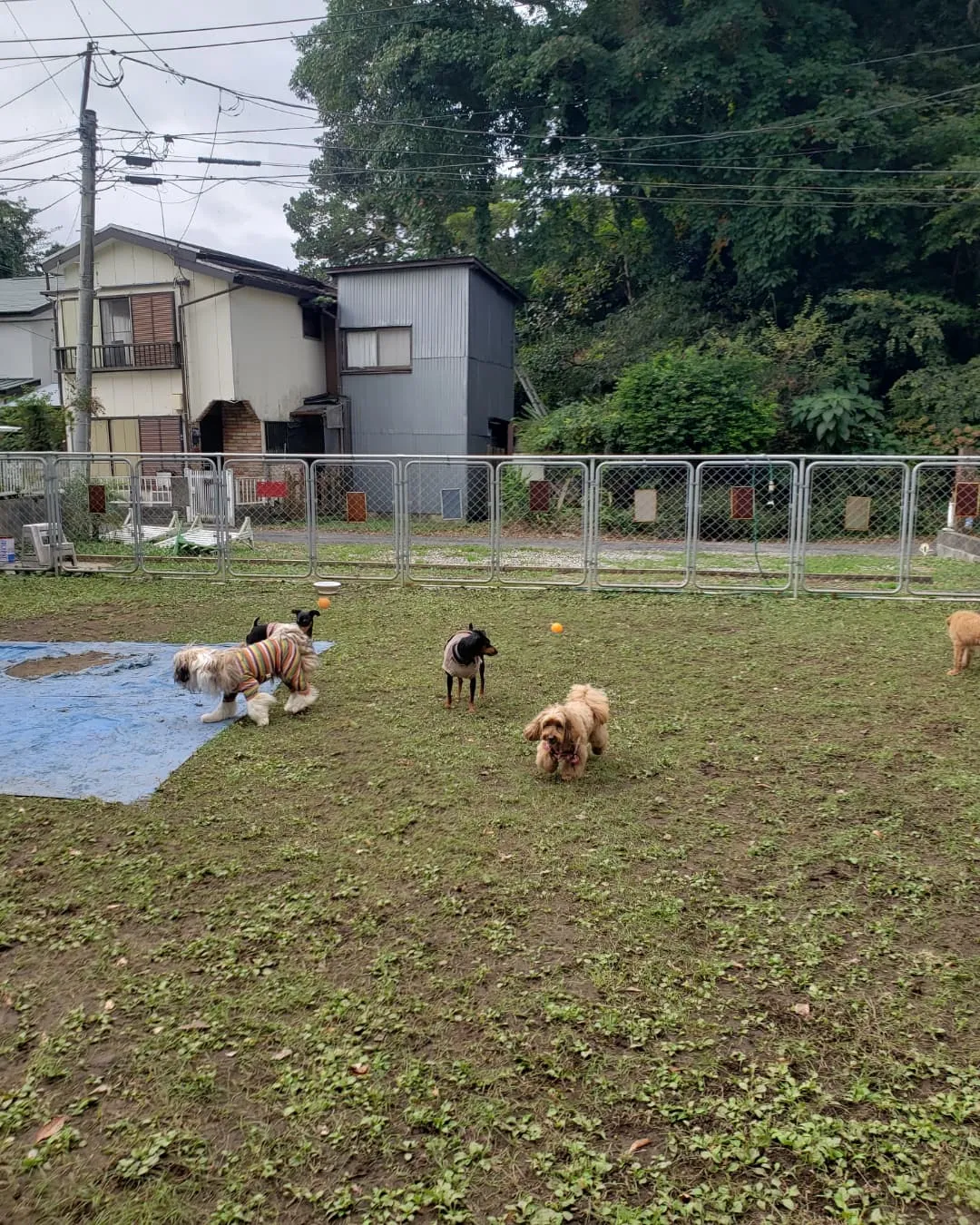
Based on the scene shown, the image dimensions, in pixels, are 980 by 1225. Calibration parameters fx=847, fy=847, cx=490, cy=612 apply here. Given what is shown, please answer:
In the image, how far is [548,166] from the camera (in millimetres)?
25312

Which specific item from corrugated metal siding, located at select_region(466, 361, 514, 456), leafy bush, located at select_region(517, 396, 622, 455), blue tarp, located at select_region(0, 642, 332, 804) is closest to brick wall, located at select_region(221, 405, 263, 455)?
corrugated metal siding, located at select_region(466, 361, 514, 456)

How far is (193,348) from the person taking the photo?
20.9 meters

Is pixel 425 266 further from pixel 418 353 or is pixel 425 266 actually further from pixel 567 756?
pixel 567 756

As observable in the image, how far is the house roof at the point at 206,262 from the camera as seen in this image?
2002 centimetres

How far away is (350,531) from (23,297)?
22836 millimetres

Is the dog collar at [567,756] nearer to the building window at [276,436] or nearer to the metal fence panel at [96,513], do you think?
the metal fence panel at [96,513]

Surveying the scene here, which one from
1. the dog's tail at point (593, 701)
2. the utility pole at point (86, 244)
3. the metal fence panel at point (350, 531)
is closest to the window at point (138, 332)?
the utility pole at point (86, 244)

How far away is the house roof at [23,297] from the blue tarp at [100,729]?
25.6 m

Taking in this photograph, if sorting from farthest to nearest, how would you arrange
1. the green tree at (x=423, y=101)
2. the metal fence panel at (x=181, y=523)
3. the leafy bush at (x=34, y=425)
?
the green tree at (x=423, y=101), the leafy bush at (x=34, y=425), the metal fence panel at (x=181, y=523)

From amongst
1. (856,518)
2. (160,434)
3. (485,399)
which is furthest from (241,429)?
(856,518)

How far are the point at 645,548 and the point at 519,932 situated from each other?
10.2 meters

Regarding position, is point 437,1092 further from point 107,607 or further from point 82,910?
point 107,607

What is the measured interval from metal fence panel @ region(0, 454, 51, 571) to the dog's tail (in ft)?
30.4

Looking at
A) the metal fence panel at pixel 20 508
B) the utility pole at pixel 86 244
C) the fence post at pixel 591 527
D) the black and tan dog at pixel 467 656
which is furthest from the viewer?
the utility pole at pixel 86 244
